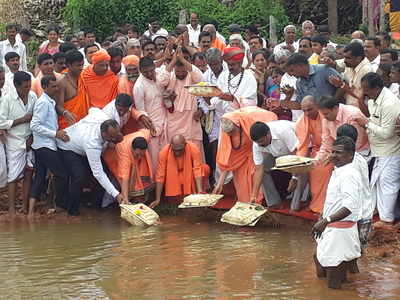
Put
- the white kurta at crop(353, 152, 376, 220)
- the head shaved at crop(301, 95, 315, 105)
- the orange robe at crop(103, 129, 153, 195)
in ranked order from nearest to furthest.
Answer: the white kurta at crop(353, 152, 376, 220)
the head shaved at crop(301, 95, 315, 105)
the orange robe at crop(103, 129, 153, 195)

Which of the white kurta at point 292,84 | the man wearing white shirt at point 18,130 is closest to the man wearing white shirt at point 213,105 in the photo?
the white kurta at point 292,84

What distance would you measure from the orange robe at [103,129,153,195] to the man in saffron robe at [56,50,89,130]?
2.04 ft

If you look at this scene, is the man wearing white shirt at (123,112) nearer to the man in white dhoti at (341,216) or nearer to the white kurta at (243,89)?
the white kurta at (243,89)

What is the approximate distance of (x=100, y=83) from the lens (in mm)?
10984

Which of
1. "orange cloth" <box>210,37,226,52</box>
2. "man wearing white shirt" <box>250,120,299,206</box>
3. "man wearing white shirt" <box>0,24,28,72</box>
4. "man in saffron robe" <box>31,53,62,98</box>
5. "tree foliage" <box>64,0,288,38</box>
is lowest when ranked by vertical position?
"man wearing white shirt" <box>250,120,299,206</box>

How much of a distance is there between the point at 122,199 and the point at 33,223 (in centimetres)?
119

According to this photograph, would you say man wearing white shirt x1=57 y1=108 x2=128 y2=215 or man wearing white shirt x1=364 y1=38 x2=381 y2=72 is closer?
man wearing white shirt x1=57 y1=108 x2=128 y2=215

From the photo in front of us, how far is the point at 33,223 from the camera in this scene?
1069cm

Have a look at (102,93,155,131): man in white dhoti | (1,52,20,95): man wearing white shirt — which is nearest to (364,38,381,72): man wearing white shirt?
(102,93,155,131): man in white dhoti

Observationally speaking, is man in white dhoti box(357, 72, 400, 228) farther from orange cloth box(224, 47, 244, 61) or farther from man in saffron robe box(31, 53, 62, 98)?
man in saffron robe box(31, 53, 62, 98)

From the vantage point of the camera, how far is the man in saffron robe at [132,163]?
1056 centimetres

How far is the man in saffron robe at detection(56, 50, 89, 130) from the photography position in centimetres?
A: 1082

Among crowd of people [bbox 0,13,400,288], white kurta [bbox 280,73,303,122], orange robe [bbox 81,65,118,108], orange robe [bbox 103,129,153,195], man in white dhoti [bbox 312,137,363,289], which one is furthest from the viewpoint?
orange robe [bbox 81,65,118,108]

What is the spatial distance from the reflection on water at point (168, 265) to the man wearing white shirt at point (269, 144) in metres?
0.60
